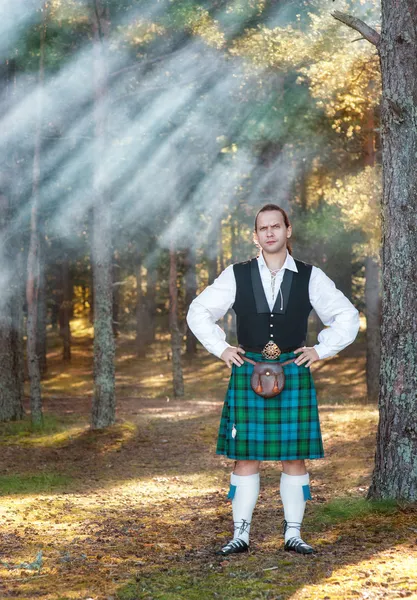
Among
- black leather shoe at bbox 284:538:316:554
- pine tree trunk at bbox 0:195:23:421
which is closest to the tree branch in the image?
black leather shoe at bbox 284:538:316:554

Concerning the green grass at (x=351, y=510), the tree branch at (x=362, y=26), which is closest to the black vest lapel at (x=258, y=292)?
the green grass at (x=351, y=510)

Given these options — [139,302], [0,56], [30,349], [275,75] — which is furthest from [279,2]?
[139,302]

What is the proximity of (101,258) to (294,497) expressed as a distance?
Result: 8.32 metres

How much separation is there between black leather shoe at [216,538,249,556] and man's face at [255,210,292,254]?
2.00m

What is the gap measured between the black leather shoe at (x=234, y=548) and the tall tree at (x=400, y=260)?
1499 mm

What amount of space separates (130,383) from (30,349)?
12.5 metres


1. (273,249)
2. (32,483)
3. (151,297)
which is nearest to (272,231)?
(273,249)

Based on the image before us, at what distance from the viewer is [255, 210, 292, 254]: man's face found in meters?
5.00

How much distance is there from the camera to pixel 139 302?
31609 mm

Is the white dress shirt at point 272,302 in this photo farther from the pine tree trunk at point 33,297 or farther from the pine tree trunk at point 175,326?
the pine tree trunk at point 175,326

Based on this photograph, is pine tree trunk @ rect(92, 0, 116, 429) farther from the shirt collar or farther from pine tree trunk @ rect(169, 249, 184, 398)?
the shirt collar

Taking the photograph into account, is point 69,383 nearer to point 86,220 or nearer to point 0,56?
point 86,220

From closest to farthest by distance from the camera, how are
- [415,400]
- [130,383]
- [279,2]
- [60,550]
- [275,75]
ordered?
1. [60,550]
2. [415,400]
3. [279,2]
4. [275,75]
5. [130,383]

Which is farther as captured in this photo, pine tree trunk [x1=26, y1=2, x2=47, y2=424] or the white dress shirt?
pine tree trunk [x1=26, y1=2, x2=47, y2=424]
